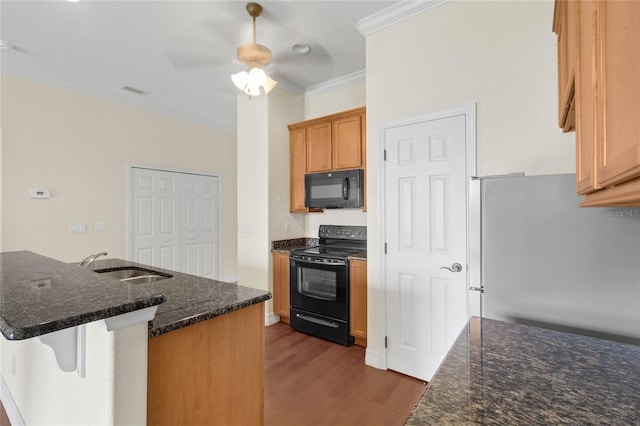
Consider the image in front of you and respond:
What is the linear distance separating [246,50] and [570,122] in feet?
7.03

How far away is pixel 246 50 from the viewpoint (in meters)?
2.35

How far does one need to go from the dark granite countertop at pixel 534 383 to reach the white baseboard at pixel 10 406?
240 centimetres

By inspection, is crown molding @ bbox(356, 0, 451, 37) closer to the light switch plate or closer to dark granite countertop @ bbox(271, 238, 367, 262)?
dark granite countertop @ bbox(271, 238, 367, 262)

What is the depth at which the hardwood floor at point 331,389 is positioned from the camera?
1891mm

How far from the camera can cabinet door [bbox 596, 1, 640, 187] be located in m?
0.42

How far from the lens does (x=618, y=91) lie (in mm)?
489

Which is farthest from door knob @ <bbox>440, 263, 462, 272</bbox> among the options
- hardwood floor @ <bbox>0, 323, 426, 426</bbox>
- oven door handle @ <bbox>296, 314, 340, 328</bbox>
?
oven door handle @ <bbox>296, 314, 340, 328</bbox>

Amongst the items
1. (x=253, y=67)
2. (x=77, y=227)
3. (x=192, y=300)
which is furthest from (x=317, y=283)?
(x=77, y=227)

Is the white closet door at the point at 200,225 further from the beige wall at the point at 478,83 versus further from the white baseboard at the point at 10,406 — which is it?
the beige wall at the point at 478,83

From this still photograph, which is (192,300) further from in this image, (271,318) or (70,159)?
(70,159)

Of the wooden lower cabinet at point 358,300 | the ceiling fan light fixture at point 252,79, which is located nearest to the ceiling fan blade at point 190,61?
the ceiling fan light fixture at point 252,79

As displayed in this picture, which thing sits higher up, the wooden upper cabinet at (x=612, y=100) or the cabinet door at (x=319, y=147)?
the cabinet door at (x=319, y=147)

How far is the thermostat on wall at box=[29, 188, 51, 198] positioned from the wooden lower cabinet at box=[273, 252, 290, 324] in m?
2.63

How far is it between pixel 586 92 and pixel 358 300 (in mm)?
2379
